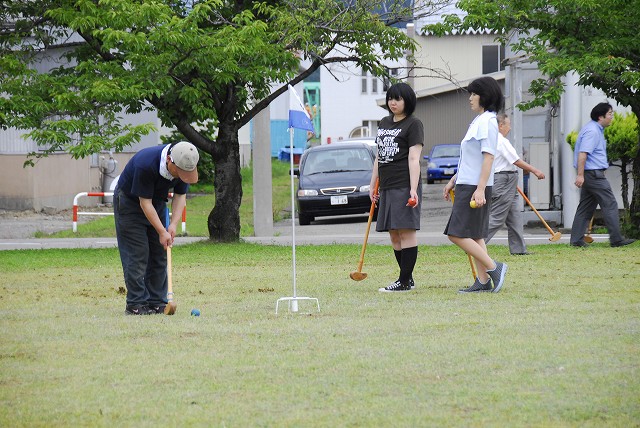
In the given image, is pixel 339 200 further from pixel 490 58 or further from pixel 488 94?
pixel 490 58

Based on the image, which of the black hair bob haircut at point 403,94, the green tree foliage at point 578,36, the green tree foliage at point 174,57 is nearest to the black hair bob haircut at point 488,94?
the black hair bob haircut at point 403,94

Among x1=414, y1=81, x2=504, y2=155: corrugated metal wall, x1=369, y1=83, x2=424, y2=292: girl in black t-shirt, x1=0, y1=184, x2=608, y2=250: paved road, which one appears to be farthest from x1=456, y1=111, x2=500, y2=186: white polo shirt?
x1=414, y1=81, x2=504, y2=155: corrugated metal wall

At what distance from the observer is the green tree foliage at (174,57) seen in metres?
15.0

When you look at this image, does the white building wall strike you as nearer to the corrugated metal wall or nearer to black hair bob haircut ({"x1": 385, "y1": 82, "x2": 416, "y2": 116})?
the corrugated metal wall

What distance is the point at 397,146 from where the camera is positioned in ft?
32.3

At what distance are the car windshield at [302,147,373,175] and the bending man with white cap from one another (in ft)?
51.0

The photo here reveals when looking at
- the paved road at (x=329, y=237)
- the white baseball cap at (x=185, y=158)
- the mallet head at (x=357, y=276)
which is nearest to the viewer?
the white baseball cap at (x=185, y=158)

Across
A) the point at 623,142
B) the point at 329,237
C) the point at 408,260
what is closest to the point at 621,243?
the point at 623,142

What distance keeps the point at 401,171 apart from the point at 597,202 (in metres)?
5.61

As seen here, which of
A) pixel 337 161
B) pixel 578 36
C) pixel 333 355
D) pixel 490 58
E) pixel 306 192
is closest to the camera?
pixel 333 355

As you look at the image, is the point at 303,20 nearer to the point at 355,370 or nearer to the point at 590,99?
the point at 590,99

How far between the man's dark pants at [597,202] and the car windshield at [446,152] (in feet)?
83.2

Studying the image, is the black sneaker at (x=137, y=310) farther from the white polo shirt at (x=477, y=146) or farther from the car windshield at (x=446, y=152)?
the car windshield at (x=446, y=152)

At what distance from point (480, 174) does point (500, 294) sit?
106cm
